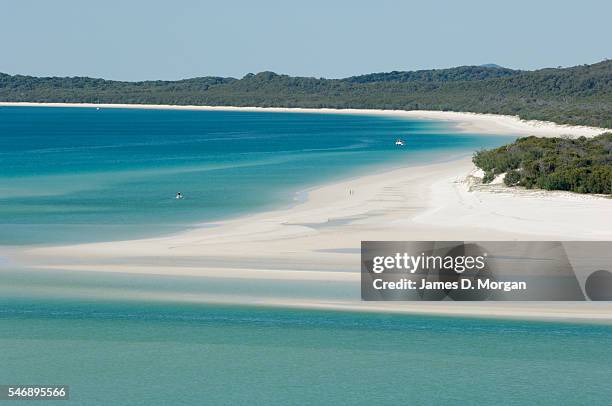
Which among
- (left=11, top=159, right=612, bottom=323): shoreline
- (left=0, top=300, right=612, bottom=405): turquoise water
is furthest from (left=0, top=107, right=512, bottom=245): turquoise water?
(left=0, top=300, right=612, bottom=405): turquoise water

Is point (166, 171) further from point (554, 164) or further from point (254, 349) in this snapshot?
point (254, 349)

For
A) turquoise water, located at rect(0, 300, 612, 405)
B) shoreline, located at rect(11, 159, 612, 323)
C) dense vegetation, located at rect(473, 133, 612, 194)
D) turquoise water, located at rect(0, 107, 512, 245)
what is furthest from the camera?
dense vegetation, located at rect(473, 133, 612, 194)

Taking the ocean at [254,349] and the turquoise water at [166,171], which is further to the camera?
the turquoise water at [166,171]

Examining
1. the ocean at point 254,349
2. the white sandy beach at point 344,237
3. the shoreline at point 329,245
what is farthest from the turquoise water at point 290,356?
the white sandy beach at point 344,237

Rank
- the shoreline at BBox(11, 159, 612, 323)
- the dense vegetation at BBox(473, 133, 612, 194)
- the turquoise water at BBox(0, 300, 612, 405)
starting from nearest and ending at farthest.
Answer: the turquoise water at BBox(0, 300, 612, 405) → the shoreline at BBox(11, 159, 612, 323) → the dense vegetation at BBox(473, 133, 612, 194)

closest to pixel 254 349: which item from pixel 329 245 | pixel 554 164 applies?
pixel 329 245

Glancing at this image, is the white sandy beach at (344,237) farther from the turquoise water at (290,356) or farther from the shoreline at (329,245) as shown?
the turquoise water at (290,356)

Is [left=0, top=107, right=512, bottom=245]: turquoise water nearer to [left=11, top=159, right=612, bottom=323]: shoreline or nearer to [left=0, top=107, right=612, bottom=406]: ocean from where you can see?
[left=11, top=159, right=612, bottom=323]: shoreline
